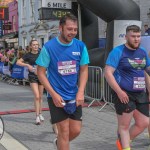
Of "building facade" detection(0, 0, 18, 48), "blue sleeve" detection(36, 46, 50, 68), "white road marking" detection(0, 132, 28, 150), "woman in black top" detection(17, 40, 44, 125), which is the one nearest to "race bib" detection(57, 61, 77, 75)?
"blue sleeve" detection(36, 46, 50, 68)

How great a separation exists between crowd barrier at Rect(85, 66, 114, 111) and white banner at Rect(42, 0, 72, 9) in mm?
2685

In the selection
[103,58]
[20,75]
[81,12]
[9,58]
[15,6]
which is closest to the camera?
[103,58]

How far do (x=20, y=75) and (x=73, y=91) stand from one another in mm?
13109

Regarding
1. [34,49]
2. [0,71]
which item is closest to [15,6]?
[0,71]

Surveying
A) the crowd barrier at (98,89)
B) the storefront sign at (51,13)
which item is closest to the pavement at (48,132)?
the crowd barrier at (98,89)

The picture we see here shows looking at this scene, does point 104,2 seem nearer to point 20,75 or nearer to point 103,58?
point 103,58

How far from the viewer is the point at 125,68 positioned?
15.7 ft

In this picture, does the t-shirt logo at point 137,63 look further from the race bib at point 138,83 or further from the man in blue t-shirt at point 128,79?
the race bib at point 138,83

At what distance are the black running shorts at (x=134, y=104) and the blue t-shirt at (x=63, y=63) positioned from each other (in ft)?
2.29

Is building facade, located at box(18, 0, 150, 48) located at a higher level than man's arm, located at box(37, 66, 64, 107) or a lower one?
higher

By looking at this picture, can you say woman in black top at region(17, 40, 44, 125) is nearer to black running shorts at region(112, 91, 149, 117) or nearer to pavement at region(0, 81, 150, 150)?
pavement at region(0, 81, 150, 150)

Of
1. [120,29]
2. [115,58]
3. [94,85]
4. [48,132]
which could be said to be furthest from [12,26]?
[115,58]

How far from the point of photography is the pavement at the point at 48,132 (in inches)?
234

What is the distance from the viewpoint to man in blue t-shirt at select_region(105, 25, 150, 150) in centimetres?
476
